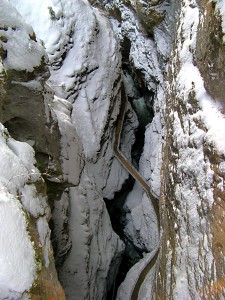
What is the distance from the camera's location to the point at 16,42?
4.12 metres

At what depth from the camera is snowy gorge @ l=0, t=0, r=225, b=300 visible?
2703 mm

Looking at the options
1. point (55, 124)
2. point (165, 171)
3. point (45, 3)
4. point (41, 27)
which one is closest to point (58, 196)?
point (55, 124)

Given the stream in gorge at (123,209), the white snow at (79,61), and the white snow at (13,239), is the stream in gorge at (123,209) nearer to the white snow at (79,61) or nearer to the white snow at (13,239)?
the white snow at (79,61)

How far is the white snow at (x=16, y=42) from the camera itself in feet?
13.3

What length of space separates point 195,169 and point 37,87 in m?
2.58

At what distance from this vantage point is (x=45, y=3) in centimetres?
844

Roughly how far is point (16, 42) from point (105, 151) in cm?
494

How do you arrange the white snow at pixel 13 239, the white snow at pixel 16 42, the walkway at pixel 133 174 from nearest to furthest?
the white snow at pixel 13 239
the white snow at pixel 16 42
the walkway at pixel 133 174

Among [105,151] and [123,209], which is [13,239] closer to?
[105,151]

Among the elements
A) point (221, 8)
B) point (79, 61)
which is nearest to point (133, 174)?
point (79, 61)

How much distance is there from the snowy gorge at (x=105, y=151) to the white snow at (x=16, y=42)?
0.05 feet

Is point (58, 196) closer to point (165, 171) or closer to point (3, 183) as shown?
point (165, 171)

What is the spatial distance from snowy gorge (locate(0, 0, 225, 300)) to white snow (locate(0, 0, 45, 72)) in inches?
0.6

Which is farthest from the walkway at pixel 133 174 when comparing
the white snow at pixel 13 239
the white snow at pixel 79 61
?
the white snow at pixel 13 239
